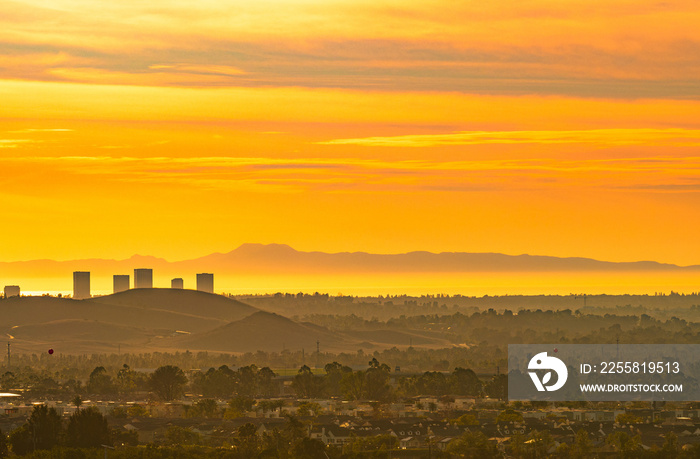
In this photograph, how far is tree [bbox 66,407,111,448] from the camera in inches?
4008

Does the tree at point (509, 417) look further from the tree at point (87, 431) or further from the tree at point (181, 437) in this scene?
the tree at point (87, 431)

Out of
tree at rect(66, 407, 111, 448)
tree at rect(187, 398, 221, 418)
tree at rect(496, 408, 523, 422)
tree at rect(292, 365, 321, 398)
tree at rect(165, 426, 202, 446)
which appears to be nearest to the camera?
tree at rect(66, 407, 111, 448)

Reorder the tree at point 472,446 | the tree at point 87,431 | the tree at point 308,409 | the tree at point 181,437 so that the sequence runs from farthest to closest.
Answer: the tree at point 308,409, the tree at point 181,437, the tree at point 87,431, the tree at point 472,446

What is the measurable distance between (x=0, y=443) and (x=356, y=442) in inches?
1237

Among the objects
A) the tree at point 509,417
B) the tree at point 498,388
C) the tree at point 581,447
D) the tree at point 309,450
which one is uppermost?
the tree at point 498,388

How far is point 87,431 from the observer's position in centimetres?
10281

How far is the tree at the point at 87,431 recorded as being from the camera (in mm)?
101812

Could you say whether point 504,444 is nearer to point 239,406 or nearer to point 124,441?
point 124,441

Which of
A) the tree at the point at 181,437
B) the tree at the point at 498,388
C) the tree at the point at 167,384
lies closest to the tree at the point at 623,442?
the tree at the point at 181,437

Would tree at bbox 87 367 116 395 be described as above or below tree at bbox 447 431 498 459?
above

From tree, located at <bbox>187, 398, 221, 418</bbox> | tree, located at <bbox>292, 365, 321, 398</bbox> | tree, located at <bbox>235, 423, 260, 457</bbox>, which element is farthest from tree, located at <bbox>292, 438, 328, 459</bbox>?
tree, located at <bbox>292, 365, 321, 398</bbox>

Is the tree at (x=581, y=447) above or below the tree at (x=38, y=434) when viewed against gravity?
below

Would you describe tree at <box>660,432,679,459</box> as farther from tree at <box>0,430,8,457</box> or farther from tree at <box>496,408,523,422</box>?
tree at <box>0,430,8,457</box>

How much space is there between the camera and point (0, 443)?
94312 millimetres
